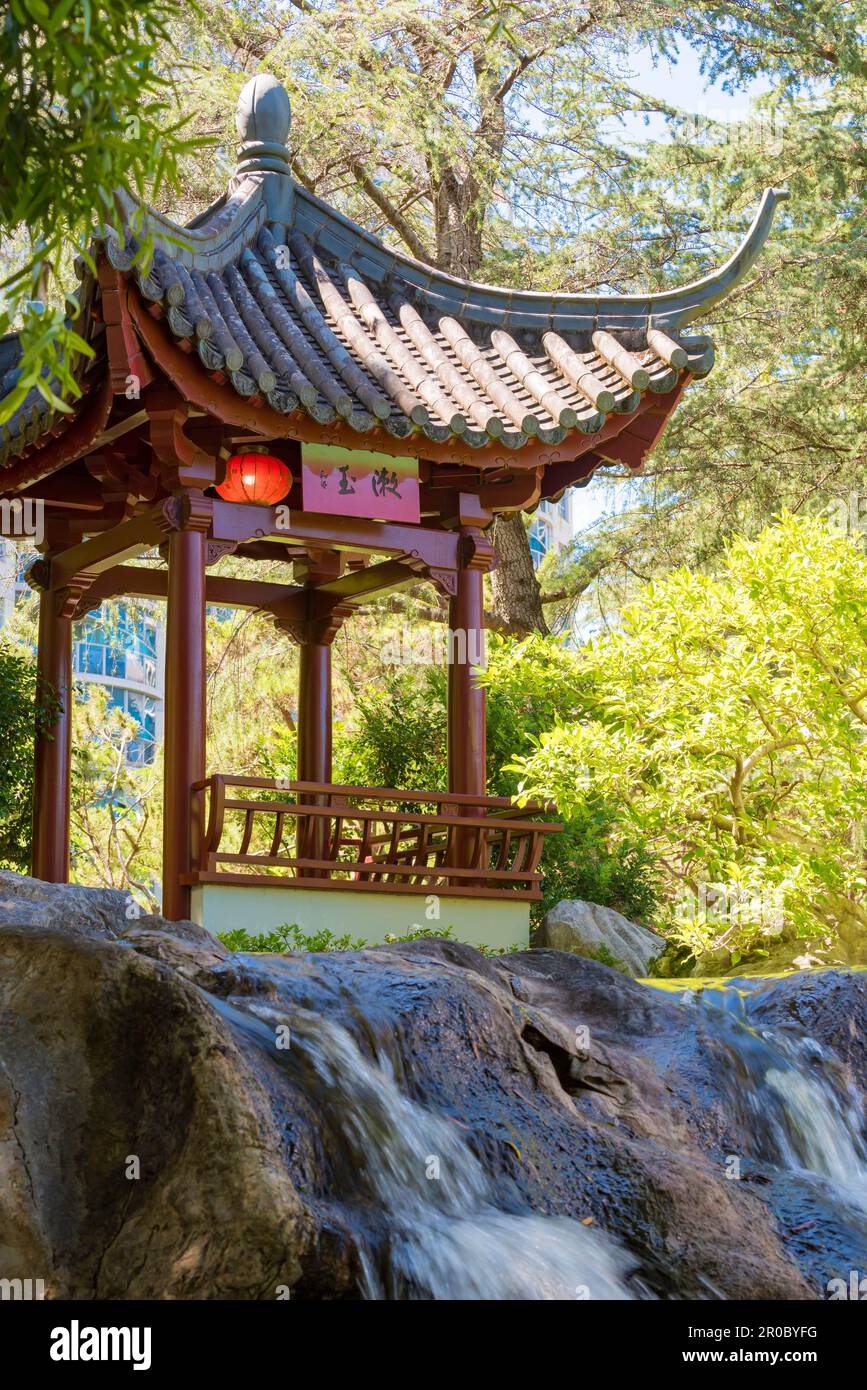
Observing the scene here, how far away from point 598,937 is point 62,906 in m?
4.34

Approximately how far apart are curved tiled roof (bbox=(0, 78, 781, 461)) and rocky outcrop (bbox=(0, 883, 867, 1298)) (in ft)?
9.85

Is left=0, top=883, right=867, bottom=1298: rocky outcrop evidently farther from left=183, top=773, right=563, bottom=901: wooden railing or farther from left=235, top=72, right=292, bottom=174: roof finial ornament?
left=235, top=72, right=292, bottom=174: roof finial ornament

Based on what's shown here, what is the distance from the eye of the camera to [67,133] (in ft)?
9.20

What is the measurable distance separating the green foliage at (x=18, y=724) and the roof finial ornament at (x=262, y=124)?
3.20 m

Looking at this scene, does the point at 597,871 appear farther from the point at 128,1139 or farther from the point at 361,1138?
the point at 128,1139

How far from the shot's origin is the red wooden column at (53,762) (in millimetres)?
9547

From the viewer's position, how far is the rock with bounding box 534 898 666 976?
928 centimetres

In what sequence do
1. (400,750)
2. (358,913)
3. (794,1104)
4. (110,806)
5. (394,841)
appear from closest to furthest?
(794,1104) < (358,913) < (394,841) < (400,750) < (110,806)

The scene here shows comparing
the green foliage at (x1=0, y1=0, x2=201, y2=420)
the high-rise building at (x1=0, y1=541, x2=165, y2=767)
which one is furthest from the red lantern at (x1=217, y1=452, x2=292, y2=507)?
the high-rise building at (x1=0, y1=541, x2=165, y2=767)

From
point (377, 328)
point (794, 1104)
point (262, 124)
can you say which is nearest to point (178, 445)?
point (377, 328)

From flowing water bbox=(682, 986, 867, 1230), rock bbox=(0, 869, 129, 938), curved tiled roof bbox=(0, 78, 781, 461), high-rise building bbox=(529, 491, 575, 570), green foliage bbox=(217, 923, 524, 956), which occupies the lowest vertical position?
flowing water bbox=(682, 986, 867, 1230)

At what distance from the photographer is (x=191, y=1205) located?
360 centimetres

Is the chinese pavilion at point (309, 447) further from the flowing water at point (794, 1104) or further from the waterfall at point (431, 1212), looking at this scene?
the waterfall at point (431, 1212)

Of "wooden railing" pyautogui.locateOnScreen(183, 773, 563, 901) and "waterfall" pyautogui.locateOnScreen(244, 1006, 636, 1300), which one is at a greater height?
"wooden railing" pyautogui.locateOnScreen(183, 773, 563, 901)
